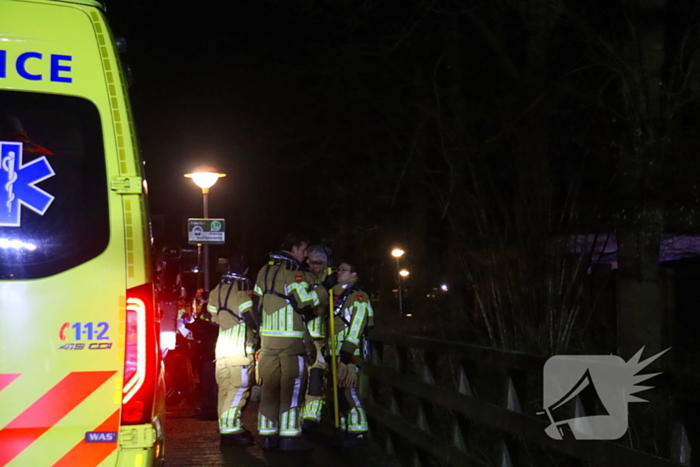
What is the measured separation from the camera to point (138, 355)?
398cm

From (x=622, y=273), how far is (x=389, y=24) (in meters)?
5.68

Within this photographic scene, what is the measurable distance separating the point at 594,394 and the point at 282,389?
13.5 ft

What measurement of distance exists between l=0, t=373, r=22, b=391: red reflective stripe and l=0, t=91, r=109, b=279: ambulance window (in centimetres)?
43

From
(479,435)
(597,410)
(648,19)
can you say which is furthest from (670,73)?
(597,410)

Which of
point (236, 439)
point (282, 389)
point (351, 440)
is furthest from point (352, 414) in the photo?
point (236, 439)

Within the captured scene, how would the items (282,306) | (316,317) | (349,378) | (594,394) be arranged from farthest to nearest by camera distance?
(349,378)
(316,317)
(282,306)
(594,394)

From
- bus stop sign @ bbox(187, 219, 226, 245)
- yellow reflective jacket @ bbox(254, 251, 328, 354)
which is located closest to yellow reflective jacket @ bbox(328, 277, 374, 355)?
yellow reflective jacket @ bbox(254, 251, 328, 354)

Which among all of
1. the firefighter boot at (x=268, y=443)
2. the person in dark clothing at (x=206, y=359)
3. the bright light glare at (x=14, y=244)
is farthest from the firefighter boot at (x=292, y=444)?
the bright light glare at (x=14, y=244)

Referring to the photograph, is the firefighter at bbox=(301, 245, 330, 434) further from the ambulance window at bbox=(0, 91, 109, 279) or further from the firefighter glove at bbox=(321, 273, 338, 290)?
the ambulance window at bbox=(0, 91, 109, 279)

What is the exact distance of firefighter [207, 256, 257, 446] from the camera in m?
8.46

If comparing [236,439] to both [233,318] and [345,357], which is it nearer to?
[233,318]

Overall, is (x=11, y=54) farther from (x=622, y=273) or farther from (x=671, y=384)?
(x=622, y=273)

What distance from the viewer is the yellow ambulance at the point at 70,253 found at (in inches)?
152

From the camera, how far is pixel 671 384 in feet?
12.3
